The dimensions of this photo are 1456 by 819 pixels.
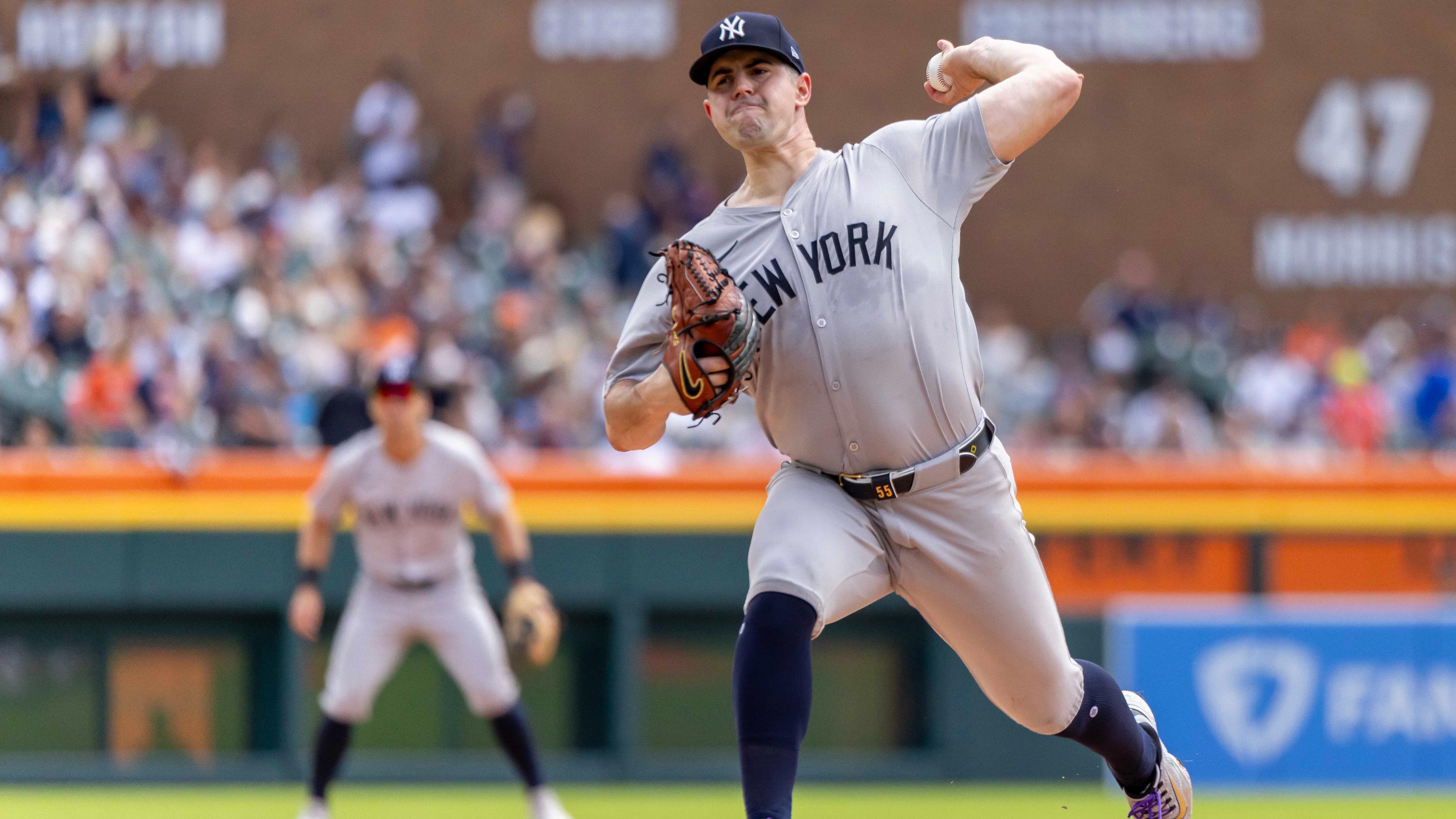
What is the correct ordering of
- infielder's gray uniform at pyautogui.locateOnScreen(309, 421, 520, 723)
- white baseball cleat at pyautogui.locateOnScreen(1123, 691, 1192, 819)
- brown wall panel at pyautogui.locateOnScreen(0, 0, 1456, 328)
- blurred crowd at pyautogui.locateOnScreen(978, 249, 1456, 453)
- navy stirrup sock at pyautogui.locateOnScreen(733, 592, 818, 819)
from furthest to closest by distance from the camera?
brown wall panel at pyautogui.locateOnScreen(0, 0, 1456, 328), blurred crowd at pyautogui.locateOnScreen(978, 249, 1456, 453), infielder's gray uniform at pyautogui.locateOnScreen(309, 421, 520, 723), white baseball cleat at pyautogui.locateOnScreen(1123, 691, 1192, 819), navy stirrup sock at pyautogui.locateOnScreen(733, 592, 818, 819)

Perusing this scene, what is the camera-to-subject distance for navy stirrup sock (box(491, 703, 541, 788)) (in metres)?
7.82

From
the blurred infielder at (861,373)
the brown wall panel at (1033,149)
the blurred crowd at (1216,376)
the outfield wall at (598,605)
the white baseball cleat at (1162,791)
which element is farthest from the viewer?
the brown wall panel at (1033,149)

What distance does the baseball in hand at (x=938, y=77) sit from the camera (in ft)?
15.3

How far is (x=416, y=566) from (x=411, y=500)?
298 millimetres

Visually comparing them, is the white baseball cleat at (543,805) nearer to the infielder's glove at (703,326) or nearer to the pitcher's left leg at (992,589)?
the pitcher's left leg at (992,589)

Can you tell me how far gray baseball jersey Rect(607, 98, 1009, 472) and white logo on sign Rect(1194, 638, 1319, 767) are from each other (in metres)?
5.65

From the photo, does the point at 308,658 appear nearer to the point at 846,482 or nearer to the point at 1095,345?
the point at 846,482

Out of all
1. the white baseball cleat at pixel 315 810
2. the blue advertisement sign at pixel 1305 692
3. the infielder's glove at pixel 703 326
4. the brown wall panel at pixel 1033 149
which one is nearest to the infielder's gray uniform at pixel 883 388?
the infielder's glove at pixel 703 326

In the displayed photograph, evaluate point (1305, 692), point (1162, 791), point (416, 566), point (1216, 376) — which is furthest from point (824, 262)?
point (1216, 376)

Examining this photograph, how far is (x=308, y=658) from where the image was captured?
389 inches

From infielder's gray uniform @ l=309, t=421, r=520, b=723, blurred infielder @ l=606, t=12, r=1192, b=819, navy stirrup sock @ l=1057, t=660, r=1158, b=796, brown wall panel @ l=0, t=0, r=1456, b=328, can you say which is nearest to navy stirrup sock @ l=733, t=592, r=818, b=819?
blurred infielder @ l=606, t=12, r=1192, b=819

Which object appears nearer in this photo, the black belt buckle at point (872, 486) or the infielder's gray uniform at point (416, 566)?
the black belt buckle at point (872, 486)

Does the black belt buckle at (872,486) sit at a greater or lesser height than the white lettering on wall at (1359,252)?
lesser

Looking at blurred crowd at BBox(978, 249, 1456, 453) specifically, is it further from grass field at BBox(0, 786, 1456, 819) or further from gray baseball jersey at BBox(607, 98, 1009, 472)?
gray baseball jersey at BBox(607, 98, 1009, 472)
